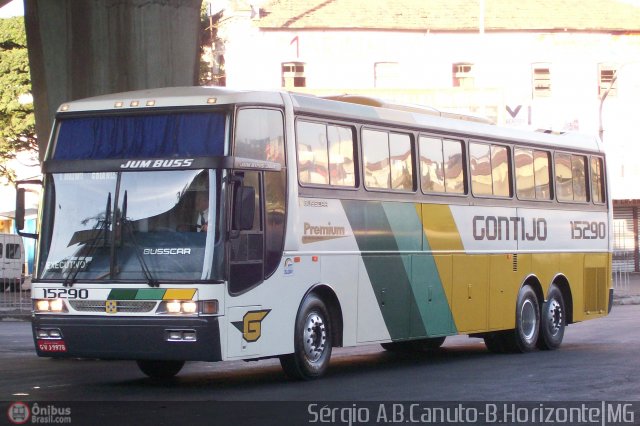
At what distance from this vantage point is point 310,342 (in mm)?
14539

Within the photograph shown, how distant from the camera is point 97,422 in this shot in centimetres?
1085

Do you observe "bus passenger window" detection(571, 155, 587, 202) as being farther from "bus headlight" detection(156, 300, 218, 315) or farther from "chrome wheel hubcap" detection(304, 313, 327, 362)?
"bus headlight" detection(156, 300, 218, 315)

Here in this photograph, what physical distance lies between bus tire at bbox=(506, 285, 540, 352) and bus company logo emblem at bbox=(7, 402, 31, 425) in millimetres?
9279

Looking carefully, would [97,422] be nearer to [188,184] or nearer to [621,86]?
[188,184]

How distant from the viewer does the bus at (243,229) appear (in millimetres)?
13312

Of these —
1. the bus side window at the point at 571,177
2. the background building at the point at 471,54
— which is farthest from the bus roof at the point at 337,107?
the background building at the point at 471,54

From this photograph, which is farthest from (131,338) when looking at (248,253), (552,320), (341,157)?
(552,320)

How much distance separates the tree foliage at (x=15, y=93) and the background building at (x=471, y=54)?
344 inches

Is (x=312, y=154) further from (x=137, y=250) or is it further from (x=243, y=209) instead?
(x=137, y=250)

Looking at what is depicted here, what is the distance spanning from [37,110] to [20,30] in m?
30.7

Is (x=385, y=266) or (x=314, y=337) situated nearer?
(x=314, y=337)

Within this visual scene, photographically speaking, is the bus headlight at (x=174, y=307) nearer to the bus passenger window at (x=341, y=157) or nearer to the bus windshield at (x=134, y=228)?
the bus windshield at (x=134, y=228)

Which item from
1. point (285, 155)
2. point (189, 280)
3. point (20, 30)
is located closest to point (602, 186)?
point (285, 155)

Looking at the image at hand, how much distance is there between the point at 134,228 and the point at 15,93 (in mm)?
37194
